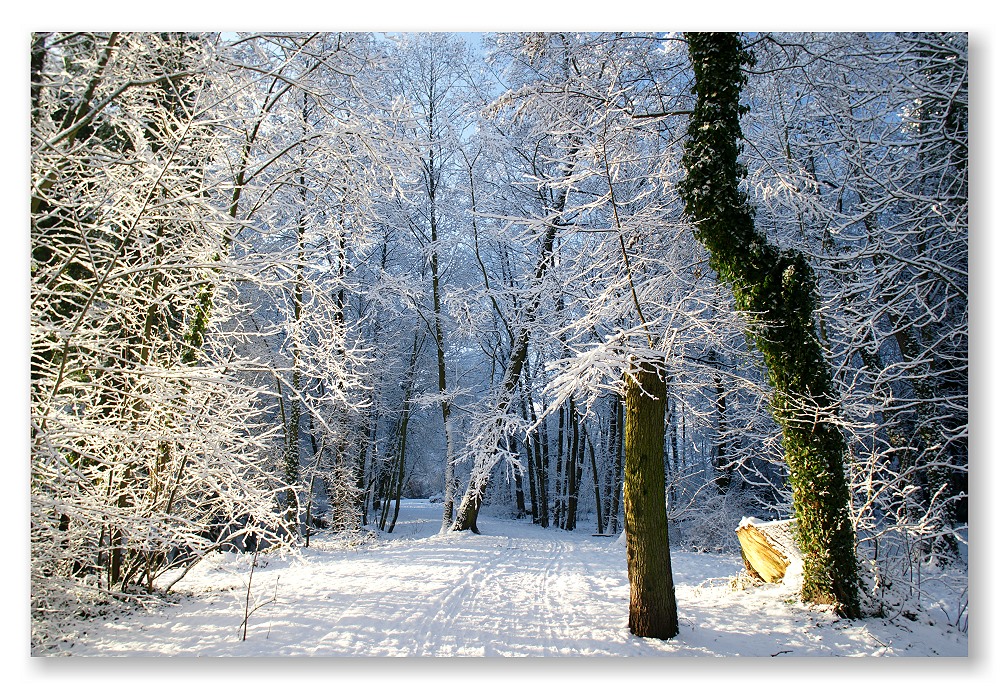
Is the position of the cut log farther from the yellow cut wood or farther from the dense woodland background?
the dense woodland background

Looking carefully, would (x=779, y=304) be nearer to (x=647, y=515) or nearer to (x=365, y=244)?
(x=647, y=515)

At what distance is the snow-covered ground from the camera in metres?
3.28

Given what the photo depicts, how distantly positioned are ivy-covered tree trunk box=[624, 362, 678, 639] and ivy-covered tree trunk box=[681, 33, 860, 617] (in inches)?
38.4

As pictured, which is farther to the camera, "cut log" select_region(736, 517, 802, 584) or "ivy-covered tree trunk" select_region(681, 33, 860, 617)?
"cut log" select_region(736, 517, 802, 584)

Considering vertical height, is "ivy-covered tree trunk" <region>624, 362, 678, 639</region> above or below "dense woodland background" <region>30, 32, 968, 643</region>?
below

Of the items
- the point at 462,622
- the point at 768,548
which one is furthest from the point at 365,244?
the point at 768,548

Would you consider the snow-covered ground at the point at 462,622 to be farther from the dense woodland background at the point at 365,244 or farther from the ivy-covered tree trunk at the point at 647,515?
the dense woodland background at the point at 365,244

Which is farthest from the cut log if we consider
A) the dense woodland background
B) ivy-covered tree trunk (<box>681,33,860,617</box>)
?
ivy-covered tree trunk (<box>681,33,860,617</box>)

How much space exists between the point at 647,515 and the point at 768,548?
203cm

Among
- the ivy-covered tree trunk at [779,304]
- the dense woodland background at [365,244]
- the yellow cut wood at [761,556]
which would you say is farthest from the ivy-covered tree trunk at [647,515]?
the yellow cut wood at [761,556]

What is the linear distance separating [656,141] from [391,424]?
12769mm

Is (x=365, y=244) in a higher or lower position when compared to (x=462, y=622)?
higher

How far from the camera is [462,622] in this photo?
3.78 metres
